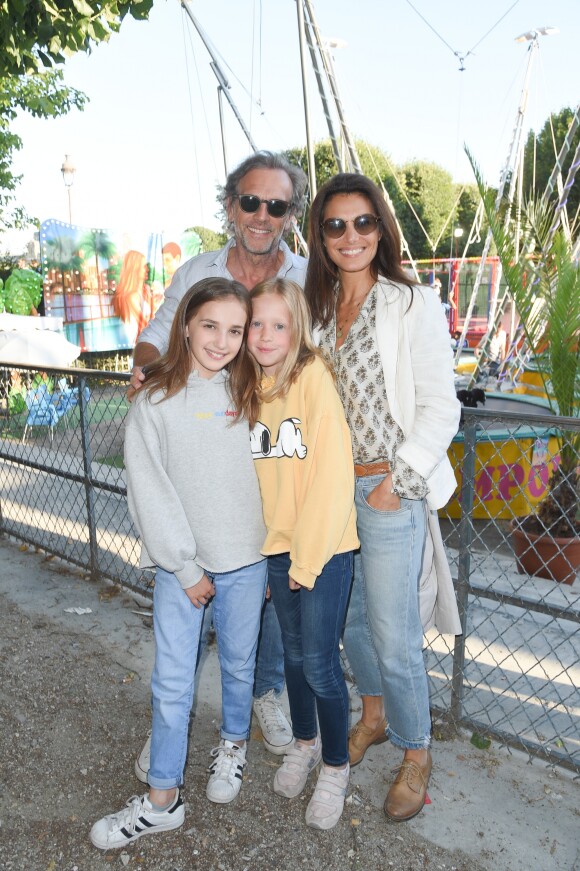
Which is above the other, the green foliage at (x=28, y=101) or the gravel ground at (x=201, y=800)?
the green foliage at (x=28, y=101)

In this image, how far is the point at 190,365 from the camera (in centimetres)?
236

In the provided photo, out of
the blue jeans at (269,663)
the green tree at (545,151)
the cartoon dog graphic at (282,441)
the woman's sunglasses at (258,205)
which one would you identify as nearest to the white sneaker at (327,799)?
the blue jeans at (269,663)

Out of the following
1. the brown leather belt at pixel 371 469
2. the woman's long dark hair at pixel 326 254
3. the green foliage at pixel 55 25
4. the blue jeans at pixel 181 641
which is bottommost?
the blue jeans at pixel 181 641

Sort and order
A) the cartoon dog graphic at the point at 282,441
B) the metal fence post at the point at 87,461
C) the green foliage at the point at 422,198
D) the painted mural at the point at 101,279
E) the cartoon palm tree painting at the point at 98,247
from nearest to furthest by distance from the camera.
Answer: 1. the cartoon dog graphic at the point at 282,441
2. the metal fence post at the point at 87,461
3. the painted mural at the point at 101,279
4. the cartoon palm tree painting at the point at 98,247
5. the green foliage at the point at 422,198

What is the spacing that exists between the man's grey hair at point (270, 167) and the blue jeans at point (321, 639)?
1.48 metres

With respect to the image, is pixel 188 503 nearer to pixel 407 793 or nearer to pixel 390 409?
pixel 390 409

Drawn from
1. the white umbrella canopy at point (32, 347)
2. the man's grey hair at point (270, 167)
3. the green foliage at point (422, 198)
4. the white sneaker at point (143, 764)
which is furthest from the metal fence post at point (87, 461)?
the green foliage at point (422, 198)

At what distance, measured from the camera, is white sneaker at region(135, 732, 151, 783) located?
2.67 metres

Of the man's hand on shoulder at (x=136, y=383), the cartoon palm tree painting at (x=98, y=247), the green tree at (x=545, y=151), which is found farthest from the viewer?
the green tree at (x=545, y=151)

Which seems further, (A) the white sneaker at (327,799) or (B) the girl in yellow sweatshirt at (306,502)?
(A) the white sneaker at (327,799)

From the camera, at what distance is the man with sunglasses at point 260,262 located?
277 centimetres

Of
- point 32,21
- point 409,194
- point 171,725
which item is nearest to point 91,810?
point 171,725

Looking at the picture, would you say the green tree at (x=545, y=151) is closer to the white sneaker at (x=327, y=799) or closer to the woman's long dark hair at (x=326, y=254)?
the woman's long dark hair at (x=326, y=254)

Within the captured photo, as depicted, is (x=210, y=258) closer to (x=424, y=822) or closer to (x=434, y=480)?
(x=434, y=480)
